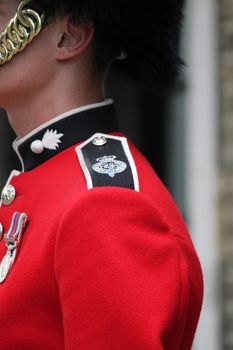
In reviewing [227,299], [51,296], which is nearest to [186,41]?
[227,299]

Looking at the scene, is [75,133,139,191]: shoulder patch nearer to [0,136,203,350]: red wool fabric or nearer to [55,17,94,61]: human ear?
[0,136,203,350]: red wool fabric

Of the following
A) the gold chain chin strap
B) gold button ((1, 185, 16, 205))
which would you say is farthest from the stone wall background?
the gold chain chin strap

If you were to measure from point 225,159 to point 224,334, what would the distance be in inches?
30.7

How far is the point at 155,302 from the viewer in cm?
205

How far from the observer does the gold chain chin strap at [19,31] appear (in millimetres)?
2377

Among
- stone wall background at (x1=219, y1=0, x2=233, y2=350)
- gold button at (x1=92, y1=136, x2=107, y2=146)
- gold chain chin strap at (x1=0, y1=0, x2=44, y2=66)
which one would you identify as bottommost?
stone wall background at (x1=219, y1=0, x2=233, y2=350)

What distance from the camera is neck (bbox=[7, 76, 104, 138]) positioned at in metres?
2.40

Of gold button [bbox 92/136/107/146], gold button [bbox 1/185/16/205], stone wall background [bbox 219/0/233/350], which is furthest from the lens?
stone wall background [bbox 219/0/233/350]

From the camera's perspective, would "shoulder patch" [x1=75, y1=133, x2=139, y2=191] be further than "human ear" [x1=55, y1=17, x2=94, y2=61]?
No

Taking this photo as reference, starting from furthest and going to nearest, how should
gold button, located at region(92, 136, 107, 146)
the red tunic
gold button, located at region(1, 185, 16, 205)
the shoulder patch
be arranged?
gold button, located at region(1, 185, 16, 205), gold button, located at region(92, 136, 107, 146), the shoulder patch, the red tunic

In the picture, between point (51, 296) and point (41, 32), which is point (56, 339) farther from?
point (41, 32)

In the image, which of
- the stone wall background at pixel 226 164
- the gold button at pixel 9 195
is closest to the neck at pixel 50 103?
the gold button at pixel 9 195

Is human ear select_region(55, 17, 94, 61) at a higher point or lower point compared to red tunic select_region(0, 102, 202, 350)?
higher

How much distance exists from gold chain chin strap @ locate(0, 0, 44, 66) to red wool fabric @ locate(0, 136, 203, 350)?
33cm
